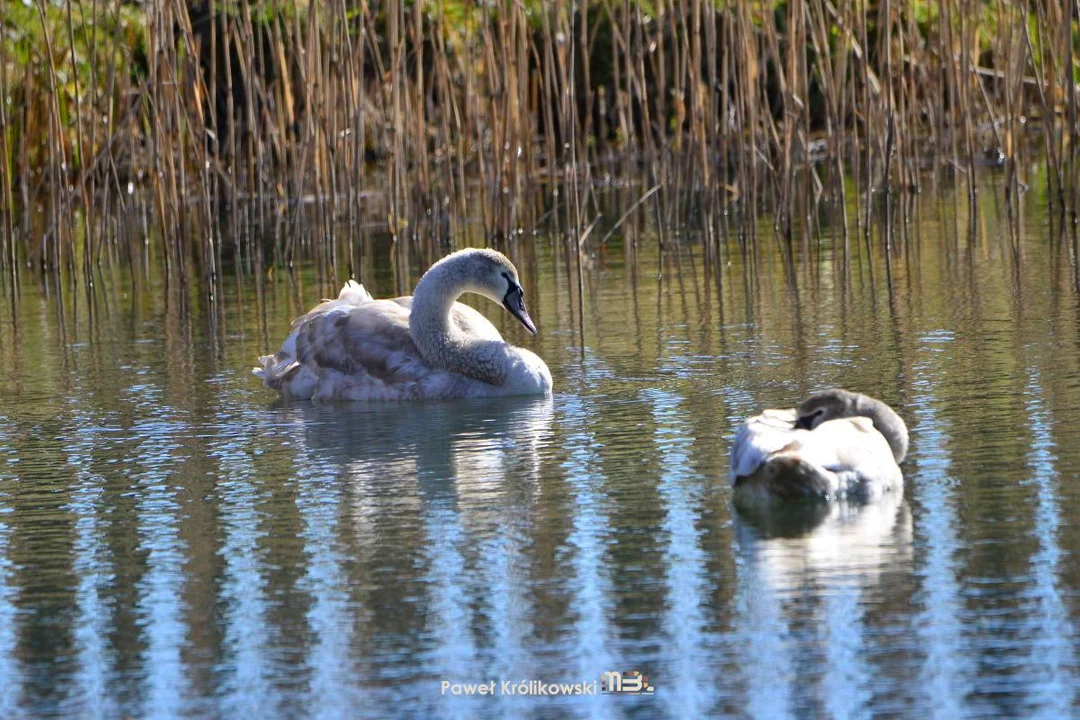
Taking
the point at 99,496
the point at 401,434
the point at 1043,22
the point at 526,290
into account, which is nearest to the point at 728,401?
the point at 401,434

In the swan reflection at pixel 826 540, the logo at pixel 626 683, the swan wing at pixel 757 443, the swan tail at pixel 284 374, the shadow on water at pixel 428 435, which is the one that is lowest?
the logo at pixel 626 683

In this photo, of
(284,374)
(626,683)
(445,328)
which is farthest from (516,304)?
(626,683)

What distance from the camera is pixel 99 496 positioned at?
23.1ft

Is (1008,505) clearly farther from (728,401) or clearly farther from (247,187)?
(247,187)

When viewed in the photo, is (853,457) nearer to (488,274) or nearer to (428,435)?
(428,435)

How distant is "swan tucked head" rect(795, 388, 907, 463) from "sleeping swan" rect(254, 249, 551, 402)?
225cm

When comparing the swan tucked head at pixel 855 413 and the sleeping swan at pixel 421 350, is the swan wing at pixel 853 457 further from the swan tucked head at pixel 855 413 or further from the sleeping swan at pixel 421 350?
the sleeping swan at pixel 421 350

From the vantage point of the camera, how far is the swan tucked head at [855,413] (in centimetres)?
661

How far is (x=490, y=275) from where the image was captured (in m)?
9.64

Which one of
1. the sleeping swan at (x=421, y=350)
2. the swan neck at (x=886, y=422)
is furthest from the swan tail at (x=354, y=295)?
the swan neck at (x=886, y=422)

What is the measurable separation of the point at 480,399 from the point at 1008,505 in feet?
11.7

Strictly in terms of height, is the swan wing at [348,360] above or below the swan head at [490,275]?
below

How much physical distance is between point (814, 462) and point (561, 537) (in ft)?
2.76

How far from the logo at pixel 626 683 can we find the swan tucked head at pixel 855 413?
2224 millimetres
